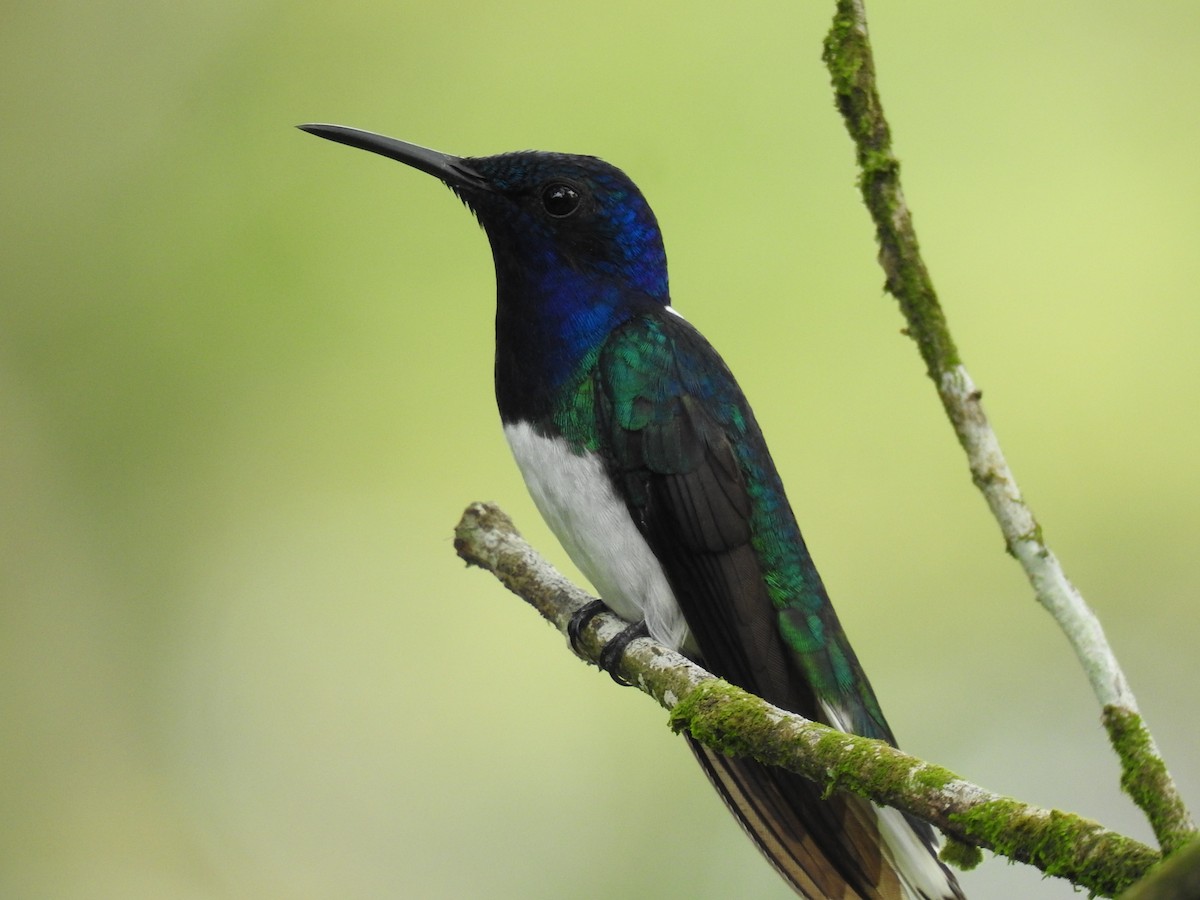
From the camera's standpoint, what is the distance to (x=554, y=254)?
14.0 ft

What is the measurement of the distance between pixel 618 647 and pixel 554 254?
54.5 inches

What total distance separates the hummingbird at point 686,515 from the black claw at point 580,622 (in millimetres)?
194

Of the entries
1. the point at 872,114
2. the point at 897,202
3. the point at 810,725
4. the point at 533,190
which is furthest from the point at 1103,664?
the point at 533,190

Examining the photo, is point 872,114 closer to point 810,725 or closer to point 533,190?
point 810,725

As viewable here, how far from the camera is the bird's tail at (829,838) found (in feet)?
11.3

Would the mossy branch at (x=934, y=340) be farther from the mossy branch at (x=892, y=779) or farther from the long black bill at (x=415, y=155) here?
the long black bill at (x=415, y=155)

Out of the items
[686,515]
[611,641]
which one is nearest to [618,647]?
[611,641]

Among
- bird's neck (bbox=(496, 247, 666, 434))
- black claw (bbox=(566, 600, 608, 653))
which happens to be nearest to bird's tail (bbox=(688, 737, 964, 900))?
black claw (bbox=(566, 600, 608, 653))

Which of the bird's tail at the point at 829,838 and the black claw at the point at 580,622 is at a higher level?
the black claw at the point at 580,622

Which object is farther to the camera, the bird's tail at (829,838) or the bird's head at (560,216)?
the bird's head at (560,216)

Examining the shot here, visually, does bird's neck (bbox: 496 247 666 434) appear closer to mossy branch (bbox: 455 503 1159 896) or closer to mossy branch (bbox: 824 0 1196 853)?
mossy branch (bbox: 455 503 1159 896)

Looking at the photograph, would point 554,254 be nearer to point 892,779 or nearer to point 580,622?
point 580,622

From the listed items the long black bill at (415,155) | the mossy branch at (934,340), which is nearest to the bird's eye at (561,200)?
the long black bill at (415,155)

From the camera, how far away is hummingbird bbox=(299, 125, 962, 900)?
3.81 metres
